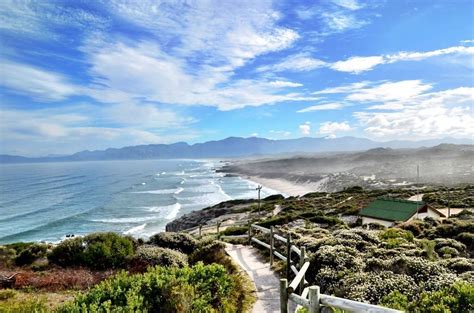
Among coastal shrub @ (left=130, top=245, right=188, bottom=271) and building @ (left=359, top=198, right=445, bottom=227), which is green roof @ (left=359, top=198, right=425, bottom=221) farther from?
coastal shrub @ (left=130, top=245, right=188, bottom=271)

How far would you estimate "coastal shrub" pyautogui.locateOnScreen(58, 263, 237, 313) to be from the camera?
570cm

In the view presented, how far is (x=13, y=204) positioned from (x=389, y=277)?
247 feet

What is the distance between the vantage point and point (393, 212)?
23688 mm

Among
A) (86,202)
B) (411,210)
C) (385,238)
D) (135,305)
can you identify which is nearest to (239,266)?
(385,238)

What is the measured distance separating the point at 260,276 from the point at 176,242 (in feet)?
16.7

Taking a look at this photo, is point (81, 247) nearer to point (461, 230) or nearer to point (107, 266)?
point (107, 266)

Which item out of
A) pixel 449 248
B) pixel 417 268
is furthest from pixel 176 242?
pixel 449 248

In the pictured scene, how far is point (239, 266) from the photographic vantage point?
11.9 m

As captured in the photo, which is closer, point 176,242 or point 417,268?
point 417,268

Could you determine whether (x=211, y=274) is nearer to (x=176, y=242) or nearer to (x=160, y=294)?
(x=160, y=294)

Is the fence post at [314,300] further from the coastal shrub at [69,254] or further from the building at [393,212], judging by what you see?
the building at [393,212]

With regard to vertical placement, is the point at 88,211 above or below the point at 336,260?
below

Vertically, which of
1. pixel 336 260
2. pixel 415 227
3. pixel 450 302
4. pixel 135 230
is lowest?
pixel 135 230

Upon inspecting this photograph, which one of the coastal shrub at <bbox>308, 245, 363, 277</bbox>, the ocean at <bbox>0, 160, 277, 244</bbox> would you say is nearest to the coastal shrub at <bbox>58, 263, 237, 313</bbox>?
the coastal shrub at <bbox>308, 245, 363, 277</bbox>
